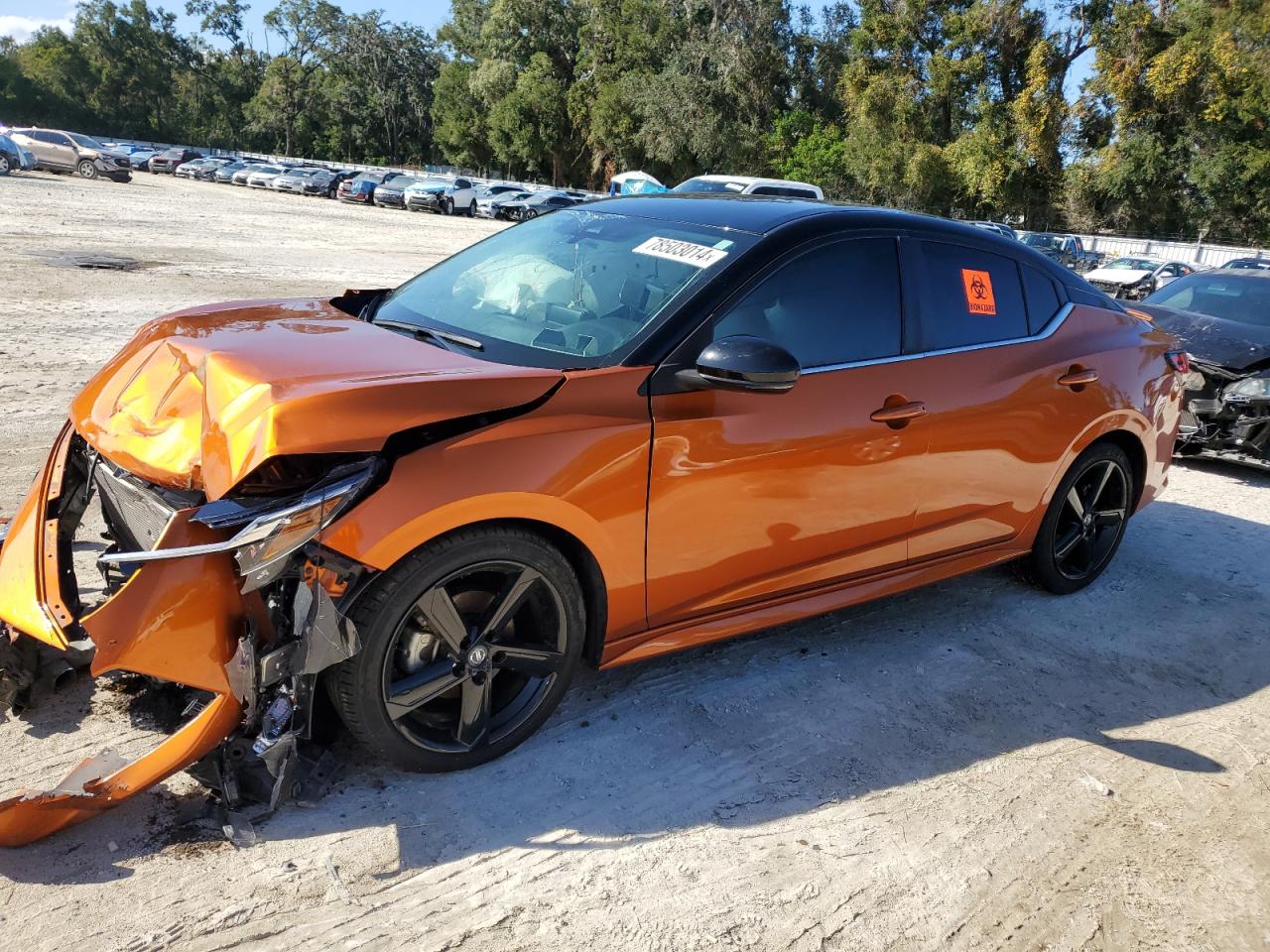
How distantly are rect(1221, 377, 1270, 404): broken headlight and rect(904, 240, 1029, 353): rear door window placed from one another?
4180mm

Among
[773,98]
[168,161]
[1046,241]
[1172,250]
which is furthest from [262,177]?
[1172,250]

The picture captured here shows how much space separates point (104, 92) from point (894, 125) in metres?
73.3

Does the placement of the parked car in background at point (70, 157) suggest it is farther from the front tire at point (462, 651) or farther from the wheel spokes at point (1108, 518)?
the front tire at point (462, 651)

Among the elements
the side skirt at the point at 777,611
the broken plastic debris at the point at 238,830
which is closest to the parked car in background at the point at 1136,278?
the side skirt at the point at 777,611

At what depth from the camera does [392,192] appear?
142 ft

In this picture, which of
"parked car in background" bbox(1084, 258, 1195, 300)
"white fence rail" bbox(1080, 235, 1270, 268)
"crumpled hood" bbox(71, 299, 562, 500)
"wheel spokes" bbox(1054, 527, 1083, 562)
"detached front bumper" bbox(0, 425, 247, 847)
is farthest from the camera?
"white fence rail" bbox(1080, 235, 1270, 268)

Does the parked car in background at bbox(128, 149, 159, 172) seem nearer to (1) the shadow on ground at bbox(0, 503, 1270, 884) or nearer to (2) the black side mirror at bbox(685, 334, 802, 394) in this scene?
(1) the shadow on ground at bbox(0, 503, 1270, 884)

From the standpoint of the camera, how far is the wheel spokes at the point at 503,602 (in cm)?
294

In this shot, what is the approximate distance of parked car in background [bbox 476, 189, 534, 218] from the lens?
4203 centimetres

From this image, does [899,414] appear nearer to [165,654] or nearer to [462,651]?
[462,651]

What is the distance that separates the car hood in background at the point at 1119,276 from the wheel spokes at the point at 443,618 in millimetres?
26886

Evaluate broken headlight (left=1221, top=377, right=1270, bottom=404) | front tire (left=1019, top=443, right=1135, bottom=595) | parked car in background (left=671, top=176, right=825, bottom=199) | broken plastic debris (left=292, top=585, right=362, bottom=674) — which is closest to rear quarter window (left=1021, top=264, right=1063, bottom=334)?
front tire (left=1019, top=443, right=1135, bottom=595)

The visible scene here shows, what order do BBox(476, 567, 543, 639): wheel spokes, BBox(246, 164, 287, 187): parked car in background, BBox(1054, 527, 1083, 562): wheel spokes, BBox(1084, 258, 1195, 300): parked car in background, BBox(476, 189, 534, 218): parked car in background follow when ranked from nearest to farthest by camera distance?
BBox(476, 567, 543, 639): wheel spokes → BBox(1054, 527, 1083, 562): wheel spokes → BBox(1084, 258, 1195, 300): parked car in background → BBox(476, 189, 534, 218): parked car in background → BBox(246, 164, 287, 187): parked car in background

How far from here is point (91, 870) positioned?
8.25 feet
